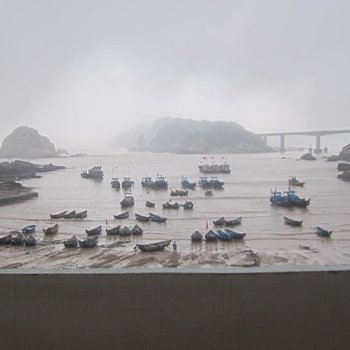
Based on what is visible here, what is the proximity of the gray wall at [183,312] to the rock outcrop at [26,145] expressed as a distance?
6721 inches

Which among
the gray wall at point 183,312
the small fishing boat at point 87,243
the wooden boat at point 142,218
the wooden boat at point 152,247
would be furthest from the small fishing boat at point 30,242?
the gray wall at point 183,312

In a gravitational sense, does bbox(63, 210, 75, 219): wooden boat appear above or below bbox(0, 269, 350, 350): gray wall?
below

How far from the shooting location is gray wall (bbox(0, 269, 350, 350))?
335cm

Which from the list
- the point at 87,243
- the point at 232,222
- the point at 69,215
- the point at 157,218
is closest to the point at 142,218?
the point at 157,218

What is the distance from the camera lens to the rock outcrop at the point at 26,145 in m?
169

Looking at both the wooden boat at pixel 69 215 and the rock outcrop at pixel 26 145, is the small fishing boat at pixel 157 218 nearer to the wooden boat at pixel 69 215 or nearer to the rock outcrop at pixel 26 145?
the wooden boat at pixel 69 215

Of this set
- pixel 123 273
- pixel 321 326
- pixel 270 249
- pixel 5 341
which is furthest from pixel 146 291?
pixel 270 249

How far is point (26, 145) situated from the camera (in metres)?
174

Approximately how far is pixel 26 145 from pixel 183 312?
183m

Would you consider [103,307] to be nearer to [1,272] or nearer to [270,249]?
[1,272]

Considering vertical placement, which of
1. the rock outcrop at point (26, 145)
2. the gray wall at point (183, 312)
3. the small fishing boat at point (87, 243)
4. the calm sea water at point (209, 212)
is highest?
the rock outcrop at point (26, 145)

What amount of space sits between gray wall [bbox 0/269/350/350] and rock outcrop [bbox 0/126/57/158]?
170723mm

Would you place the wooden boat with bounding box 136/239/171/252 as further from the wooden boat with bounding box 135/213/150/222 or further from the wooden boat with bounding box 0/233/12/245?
the wooden boat with bounding box 135/213/150/222

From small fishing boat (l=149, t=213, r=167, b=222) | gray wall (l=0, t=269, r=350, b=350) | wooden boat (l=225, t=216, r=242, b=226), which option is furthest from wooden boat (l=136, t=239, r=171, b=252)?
gray wall (l=0, t=269, r=350, b=350)
